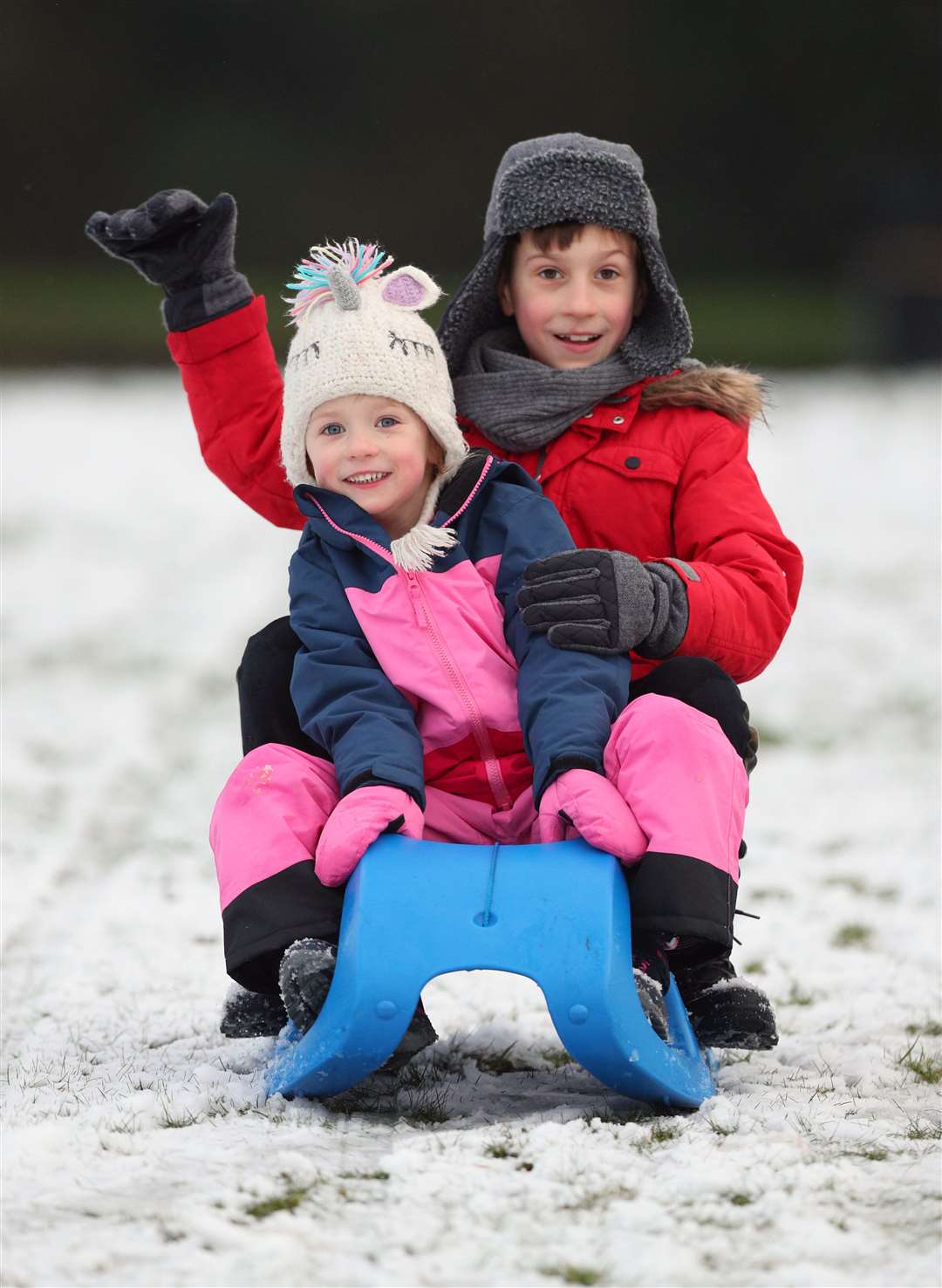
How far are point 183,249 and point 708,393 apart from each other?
3.21ft

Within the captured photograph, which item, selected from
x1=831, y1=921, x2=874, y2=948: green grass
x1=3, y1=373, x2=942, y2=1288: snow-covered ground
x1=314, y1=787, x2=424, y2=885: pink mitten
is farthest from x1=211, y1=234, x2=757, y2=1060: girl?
x1=831, y1=921, x2=874, y2=948: green grass

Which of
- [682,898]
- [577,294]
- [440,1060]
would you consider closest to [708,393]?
[577,294]

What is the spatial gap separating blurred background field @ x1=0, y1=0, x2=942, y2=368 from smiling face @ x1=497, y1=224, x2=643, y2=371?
18.6 metres

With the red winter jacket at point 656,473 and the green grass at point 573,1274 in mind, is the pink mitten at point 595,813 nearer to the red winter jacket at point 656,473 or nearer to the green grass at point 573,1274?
the red winter jacket at point 656,473

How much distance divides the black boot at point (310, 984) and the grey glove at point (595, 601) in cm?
58

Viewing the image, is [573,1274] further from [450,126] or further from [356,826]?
[450,126]

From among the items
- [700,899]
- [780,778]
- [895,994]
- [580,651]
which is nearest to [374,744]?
[580,651]

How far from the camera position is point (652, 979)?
246 cm

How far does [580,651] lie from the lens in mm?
2535

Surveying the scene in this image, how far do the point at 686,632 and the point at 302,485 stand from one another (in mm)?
659

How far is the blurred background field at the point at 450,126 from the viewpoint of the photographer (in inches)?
901

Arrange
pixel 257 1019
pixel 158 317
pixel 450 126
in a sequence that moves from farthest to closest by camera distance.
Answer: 1. pixel 450 126
2. pixel 158 317
3. pixel 257 1019

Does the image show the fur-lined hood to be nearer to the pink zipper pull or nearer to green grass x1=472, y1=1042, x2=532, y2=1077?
the pink zipper pull

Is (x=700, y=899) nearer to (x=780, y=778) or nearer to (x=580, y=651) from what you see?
(x=580, y=651)
